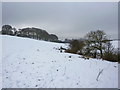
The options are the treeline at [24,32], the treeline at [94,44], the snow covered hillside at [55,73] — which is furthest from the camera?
the treeline at [24,32]

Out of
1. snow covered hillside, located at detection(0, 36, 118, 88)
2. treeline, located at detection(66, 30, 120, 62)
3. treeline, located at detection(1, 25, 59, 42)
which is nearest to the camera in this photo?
snow covered hillside, located at detection(0, 36, 118, 88)

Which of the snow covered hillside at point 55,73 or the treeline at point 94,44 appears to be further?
the treeline at point 94,44

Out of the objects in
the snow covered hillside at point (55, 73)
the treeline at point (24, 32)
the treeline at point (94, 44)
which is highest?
the treeline at point (24, 32)

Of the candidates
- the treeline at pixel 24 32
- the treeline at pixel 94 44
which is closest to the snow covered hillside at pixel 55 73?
the treeline at pixel 94 44

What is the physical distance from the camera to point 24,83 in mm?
6746

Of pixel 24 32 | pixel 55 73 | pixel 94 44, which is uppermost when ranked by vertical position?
pixel 24 32

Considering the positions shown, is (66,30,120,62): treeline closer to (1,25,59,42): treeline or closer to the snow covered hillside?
the snow covered hillside

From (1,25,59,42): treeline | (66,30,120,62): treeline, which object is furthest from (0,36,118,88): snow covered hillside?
(1,25,59,42): treeline

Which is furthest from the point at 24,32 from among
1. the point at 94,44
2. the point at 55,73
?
the point at 55,73

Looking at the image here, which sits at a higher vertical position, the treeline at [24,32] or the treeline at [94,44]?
the treeline at [24,32]

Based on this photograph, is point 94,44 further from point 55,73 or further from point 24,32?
point 24,32

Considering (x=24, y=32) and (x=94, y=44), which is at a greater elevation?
(x=24, y=32)

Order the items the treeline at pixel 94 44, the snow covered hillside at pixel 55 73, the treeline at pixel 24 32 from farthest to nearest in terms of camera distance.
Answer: the treeline at pixel 24 32
the treeline at pixel 94 44
the snow covered hillside at pixel 55 73

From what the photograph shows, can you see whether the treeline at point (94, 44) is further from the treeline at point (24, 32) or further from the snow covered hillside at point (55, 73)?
the treeline at point (24, 32)
